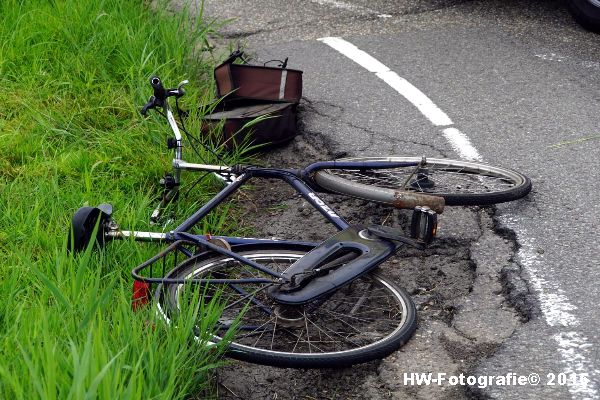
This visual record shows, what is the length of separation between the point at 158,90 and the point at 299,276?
4.20 ft

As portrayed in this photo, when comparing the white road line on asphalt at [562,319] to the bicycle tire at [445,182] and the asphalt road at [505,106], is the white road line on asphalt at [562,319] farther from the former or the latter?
the bicycle tire at [445,182]

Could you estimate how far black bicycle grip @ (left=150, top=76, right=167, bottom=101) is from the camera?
14.7ft

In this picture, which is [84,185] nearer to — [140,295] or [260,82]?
[260,82]

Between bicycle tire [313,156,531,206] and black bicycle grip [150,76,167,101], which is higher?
black bicycle grip [150,76,167,101]

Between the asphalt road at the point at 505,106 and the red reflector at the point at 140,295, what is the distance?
1.35m

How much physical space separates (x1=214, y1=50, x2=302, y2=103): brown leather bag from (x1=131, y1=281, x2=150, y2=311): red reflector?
2.19 m

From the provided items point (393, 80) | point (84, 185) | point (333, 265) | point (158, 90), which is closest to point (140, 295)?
point (333, 265)

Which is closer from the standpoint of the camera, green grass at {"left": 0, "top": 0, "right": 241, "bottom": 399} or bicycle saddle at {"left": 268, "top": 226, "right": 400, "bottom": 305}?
green grass at {"left": 0, "top": 0, "right": 241, "bottom": 399}

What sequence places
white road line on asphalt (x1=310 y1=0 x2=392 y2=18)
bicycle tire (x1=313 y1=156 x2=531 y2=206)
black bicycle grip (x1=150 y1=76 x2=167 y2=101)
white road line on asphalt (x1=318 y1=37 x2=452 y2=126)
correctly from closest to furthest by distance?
1. black bicycle grip (x1=150 y1=76 x2=167 y2=101)
2. bicycle tire (x1=313 y1=156 x2=531 y2=206)
3. white road line on asphalt (x1=318 y1=37 x2=452 y2=126)
4. white road line on asphalt (x1=310 y1=0 x2=392 y2=18)

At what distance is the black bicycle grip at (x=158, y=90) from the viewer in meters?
4.48

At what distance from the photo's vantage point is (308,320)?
379 cm

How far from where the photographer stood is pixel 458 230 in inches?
185

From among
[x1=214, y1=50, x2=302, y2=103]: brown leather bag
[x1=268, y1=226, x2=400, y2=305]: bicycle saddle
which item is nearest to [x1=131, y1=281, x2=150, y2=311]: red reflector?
[x1=268, y1=226, x2=400, y2=305]: bicycle saddle

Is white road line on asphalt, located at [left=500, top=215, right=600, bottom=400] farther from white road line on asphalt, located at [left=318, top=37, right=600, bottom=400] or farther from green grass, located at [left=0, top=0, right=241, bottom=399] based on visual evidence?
green grass, located at [left=0, top=0, right=241, bottom=399]
